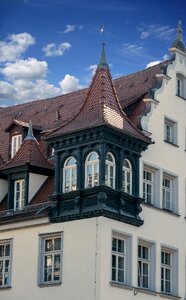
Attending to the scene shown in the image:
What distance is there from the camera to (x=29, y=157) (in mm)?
40344

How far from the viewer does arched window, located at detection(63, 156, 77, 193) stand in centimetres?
3738

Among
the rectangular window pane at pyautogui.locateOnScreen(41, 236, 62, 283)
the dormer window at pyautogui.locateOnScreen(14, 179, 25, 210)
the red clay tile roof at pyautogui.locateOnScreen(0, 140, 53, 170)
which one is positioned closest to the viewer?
the rectangular window pane at pyautogui.locateOnScreen(41, 236, 62, 283)

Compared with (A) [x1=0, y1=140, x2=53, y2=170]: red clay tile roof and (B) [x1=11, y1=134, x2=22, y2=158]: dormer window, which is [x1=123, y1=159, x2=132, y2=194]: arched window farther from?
(B) [x1=11, y1=134, x2=22, y2=158]: dormer window

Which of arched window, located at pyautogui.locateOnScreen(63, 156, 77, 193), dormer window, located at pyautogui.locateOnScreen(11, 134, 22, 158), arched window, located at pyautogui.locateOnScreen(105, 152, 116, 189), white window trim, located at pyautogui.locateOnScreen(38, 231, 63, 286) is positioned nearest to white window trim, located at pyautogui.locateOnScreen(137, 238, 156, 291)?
arched window, located at pyautogui.locateOnScreen(105, 152, 116, 189)

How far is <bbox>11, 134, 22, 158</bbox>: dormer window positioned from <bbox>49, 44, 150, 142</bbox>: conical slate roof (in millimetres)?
5737

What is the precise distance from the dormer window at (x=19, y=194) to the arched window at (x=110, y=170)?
5.28m

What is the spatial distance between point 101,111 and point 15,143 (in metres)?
8.04

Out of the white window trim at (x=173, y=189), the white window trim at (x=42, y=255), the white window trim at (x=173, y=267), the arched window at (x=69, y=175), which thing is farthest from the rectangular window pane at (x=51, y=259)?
the white window trim at (x=173, y=189)

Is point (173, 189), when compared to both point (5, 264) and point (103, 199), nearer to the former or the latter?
point (103, 199)

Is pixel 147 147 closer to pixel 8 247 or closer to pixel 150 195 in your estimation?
→ pixel 150 195

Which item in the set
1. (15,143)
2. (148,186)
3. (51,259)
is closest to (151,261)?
(148,186)

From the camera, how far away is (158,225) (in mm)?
39375

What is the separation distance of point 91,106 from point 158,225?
648cm

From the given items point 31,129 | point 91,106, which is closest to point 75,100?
point 31,129
